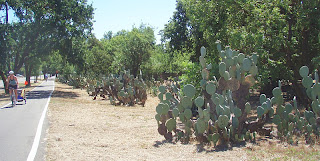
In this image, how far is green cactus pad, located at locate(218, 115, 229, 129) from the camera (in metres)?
7.51

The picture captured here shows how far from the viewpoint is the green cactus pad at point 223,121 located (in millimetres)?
7508

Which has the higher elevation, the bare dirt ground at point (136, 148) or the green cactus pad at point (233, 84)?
the green cactus pad at point (233, 84)

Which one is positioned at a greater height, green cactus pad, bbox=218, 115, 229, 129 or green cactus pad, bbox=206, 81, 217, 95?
green cactus pad, bbox=206, 81, 217, 95

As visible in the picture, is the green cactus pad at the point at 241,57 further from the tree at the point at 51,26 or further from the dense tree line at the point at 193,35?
the tree at the point at 51,26

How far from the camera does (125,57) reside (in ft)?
103

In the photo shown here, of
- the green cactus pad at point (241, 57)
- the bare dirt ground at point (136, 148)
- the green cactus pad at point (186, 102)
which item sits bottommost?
the bare dirt ground at point (136, 148)

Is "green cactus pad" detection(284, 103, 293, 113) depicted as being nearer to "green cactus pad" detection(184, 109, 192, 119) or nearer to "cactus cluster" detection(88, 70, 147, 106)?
"green cactus pad" detection(184, 109, 192, 119)

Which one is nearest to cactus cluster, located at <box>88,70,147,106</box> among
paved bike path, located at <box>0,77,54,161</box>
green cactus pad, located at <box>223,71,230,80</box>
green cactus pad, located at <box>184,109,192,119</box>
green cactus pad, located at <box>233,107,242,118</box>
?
paved bike path, located at <box>0,77,54,161</box>

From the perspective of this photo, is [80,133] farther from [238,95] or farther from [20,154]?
[238,95]

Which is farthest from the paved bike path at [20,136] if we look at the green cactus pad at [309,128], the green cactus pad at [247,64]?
the green cactus pad at [309,128]

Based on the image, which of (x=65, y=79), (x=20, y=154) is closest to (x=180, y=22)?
(x=20, y=154)

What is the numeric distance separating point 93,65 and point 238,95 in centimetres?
3585

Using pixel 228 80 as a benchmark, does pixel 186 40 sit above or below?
above

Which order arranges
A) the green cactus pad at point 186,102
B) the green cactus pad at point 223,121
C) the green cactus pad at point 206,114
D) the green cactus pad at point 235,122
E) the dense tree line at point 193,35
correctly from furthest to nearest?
the dense tree line at point 193,35
the green cactus pad at point 186,102
the green cactus pad at point 235,122
the green cactus pad at point 206,114
the green cactus pad at point 223,121
